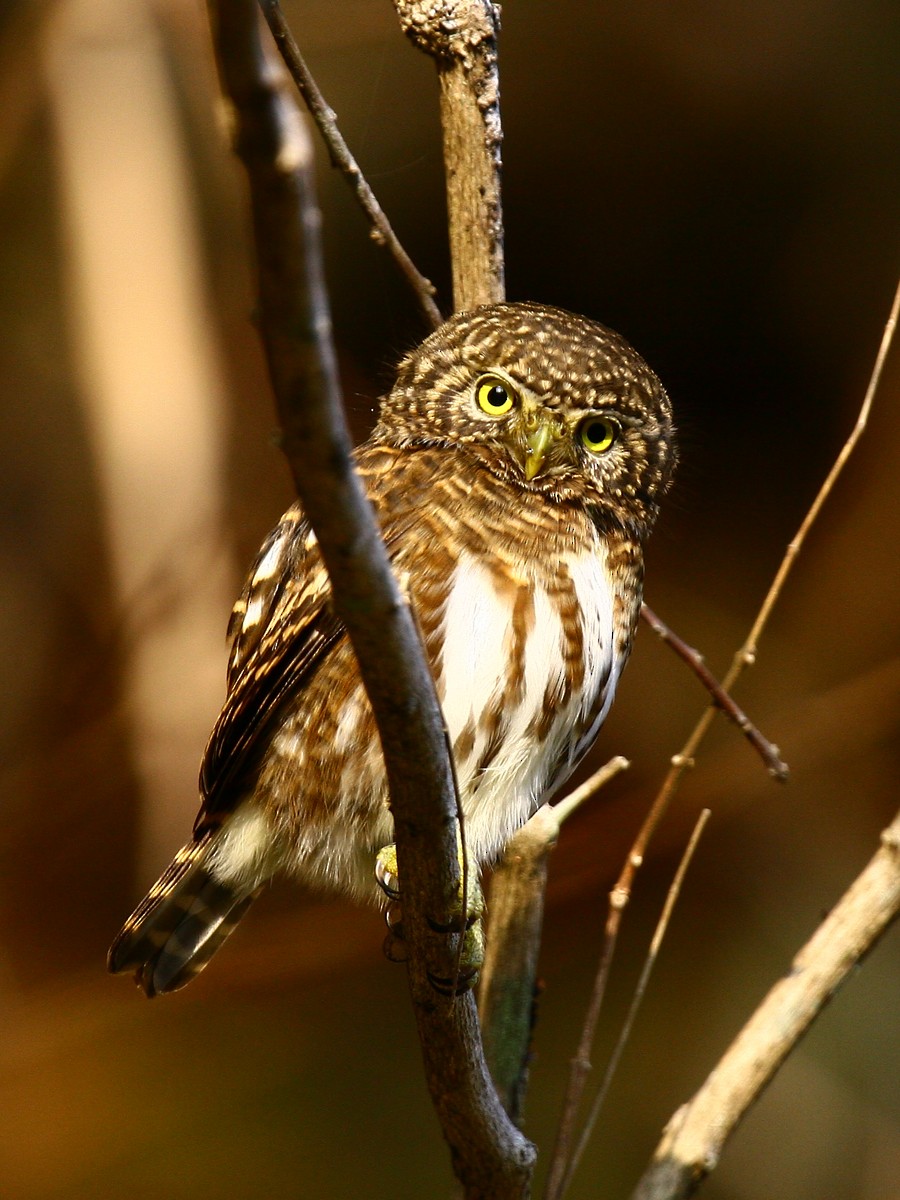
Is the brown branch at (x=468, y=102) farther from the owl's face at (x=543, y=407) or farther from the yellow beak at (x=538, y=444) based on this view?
the yellow beak at (x=538, y=444)

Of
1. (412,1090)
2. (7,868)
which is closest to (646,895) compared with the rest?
(412,1090)

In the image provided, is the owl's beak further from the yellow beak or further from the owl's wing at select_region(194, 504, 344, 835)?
the owl's wing at select_region(194, 504, 344, 835)

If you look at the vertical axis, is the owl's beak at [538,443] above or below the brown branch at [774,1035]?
above

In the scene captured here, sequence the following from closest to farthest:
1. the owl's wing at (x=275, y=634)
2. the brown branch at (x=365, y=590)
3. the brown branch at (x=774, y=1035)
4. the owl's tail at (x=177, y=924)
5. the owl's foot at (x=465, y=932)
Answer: the brown branch at (x=365, y=590)
the owl's foot at (x=465, y=932)
the brown branch at (x=774, y=1035)
the owl's wing at (x=275, y=634)
the owl's tail at (x=177, y=924)

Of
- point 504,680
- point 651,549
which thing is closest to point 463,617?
point 504,680

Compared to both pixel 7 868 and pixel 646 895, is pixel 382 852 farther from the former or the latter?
pixel 646 895

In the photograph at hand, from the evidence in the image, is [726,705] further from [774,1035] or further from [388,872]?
[388,872]

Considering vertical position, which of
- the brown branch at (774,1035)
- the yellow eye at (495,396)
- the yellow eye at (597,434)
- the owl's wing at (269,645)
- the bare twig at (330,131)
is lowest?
the brown branch at (774,1035)

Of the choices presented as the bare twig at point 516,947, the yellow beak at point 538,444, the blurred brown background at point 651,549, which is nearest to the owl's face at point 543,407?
the yellow beak at point 538,444
